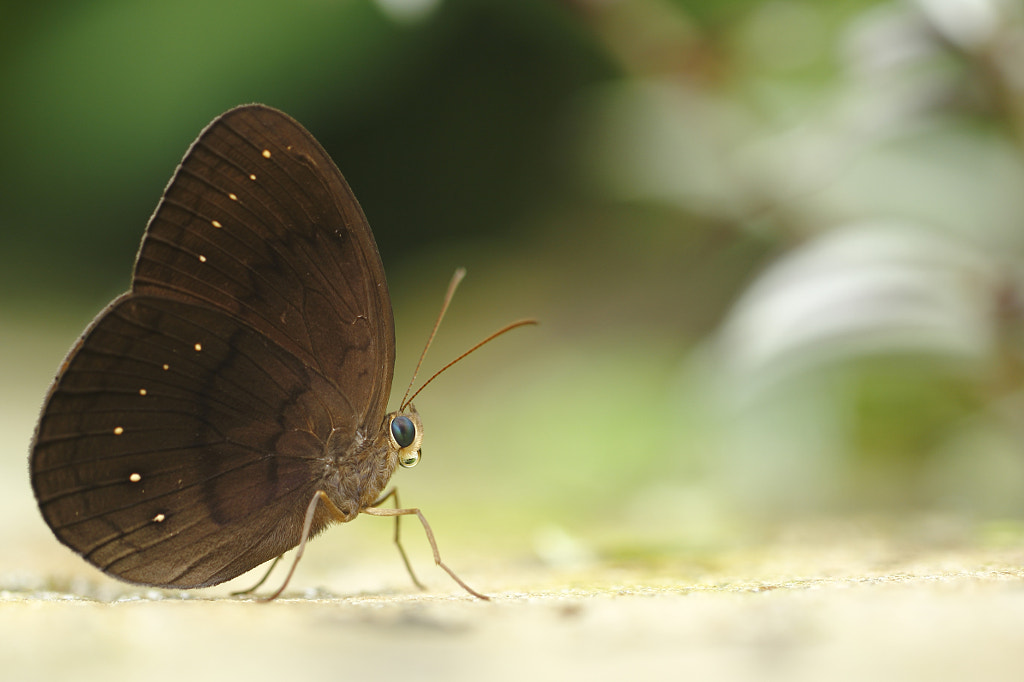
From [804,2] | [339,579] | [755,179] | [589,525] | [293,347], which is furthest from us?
[804,2]

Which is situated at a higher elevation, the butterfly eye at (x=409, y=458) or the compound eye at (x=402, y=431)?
the compound eye at (x=402, y=431)

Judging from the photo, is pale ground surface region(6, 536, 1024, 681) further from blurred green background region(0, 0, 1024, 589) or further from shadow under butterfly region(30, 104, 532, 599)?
blurred green background region(0, 0, 1024, 589)

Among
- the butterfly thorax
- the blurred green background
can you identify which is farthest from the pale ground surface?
the blurred green background

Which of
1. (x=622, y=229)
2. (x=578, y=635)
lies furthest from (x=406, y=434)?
(x=622, y=229)

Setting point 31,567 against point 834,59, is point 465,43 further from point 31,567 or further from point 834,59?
point 31,567

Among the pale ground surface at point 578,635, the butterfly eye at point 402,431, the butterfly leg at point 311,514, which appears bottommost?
the pale ground surface at point 578,635

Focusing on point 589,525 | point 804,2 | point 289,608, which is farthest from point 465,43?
point 289,608

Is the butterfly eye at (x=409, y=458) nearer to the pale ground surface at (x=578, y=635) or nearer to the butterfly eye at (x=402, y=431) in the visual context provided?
the butterfly eye at (x=402, y=431)

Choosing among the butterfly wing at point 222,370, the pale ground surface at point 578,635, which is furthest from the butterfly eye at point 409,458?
the pale ground surface at point 578,635
